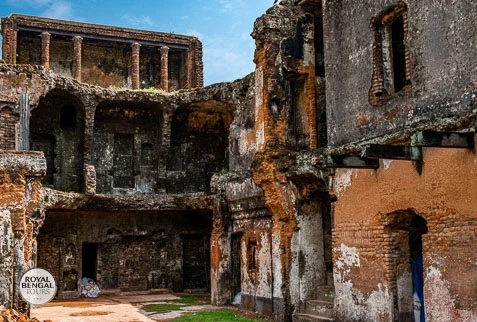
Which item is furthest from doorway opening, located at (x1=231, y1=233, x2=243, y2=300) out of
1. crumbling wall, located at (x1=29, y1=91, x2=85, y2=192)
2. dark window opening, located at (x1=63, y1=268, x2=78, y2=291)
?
dark window opening, located at (x1=63, y1=268, x2=78, y2=291)

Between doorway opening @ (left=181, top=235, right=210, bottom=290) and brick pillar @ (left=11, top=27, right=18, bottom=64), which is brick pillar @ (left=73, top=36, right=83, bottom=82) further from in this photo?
doorway opening @ (left=181, top=235, right=210, bottom=290)

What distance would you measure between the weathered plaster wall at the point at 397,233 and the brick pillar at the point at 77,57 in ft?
54.7

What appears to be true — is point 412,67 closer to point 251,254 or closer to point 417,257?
point 417,257

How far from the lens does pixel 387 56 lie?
11672 mm

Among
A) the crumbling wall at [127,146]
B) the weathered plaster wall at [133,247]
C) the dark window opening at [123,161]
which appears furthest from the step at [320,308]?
the dark window opening at [123,161]

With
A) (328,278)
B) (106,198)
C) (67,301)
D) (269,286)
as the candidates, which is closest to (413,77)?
(328,278)

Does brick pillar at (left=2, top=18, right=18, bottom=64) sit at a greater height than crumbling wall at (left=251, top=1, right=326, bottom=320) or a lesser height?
greater

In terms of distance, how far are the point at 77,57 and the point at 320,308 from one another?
56.4 feet

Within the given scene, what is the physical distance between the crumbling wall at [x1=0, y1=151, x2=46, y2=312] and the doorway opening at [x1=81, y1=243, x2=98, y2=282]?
10.9 m

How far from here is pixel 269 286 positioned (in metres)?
15.9

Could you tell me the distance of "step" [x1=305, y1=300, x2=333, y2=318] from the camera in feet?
43.9

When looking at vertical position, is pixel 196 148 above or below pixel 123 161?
above

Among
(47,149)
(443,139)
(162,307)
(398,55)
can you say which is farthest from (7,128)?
(443,139)

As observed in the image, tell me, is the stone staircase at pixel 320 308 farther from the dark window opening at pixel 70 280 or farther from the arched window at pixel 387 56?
the dark window opening at pixel 70 280
